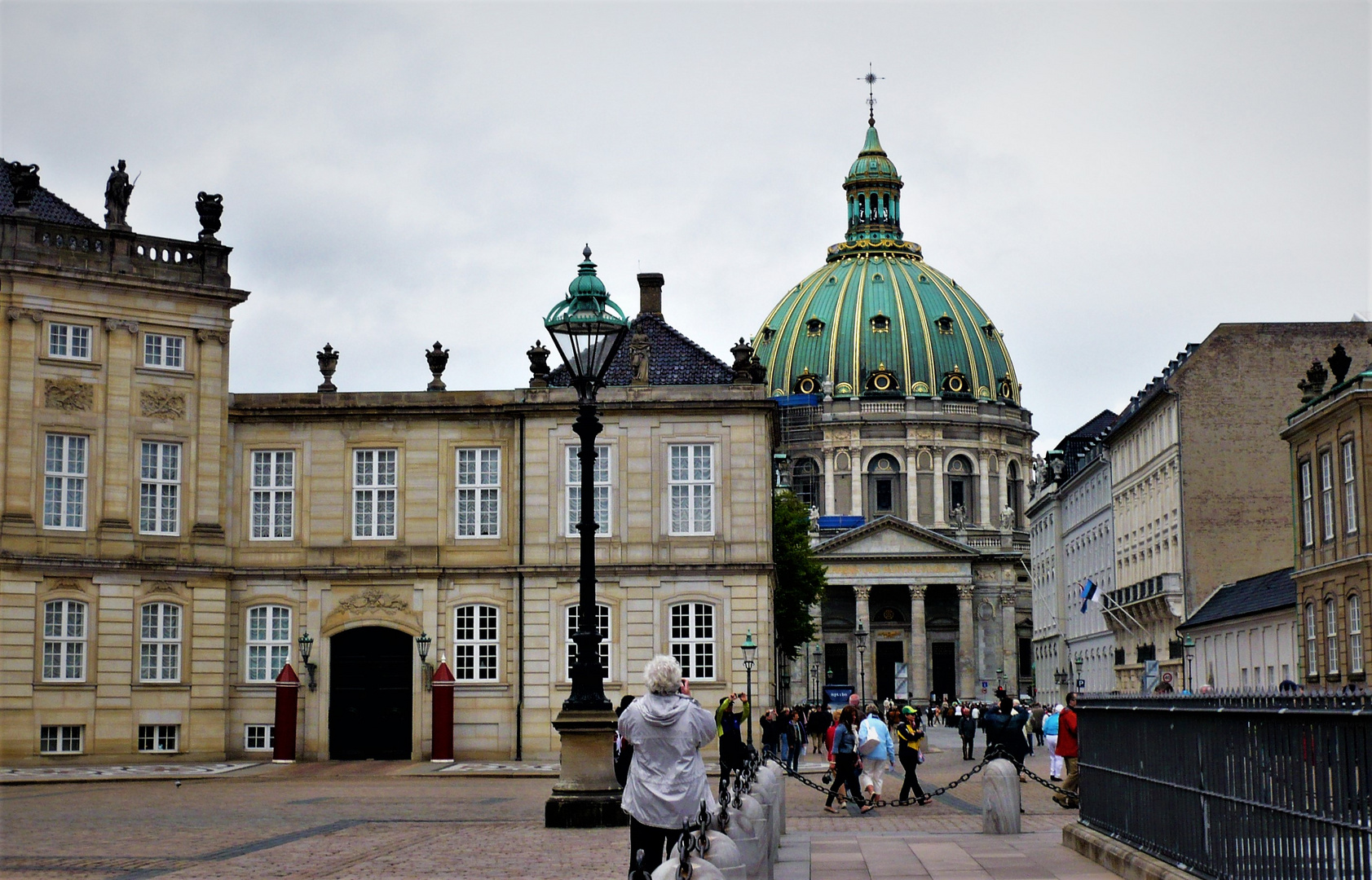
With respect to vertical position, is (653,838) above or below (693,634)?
below

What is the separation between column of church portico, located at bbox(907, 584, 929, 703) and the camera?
143 meters

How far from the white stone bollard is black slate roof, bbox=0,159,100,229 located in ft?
98.8

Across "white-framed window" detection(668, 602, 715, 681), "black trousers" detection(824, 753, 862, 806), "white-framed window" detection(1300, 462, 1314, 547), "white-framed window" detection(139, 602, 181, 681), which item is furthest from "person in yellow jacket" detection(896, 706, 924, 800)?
"white-framed window" detection(139, 602, 181, 681)

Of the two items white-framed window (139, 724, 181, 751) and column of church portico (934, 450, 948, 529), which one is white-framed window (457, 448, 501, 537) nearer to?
white-framed window (139, 724, 181, 751)

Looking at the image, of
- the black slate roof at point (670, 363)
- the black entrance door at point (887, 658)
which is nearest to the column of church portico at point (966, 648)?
the black entrance door at point (887, 658)

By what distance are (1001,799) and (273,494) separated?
29.1 meters

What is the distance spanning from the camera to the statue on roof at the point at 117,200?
152 ft

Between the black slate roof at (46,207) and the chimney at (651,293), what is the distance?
17173mm

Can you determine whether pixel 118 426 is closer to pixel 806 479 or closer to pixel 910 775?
pixel 910 775

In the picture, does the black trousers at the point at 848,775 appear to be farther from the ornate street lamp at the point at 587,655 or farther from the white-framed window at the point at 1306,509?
the white-framed window at the point at 1306,509

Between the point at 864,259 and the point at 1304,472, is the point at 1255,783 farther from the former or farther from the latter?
the point at 864,259

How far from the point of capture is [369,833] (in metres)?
23.9

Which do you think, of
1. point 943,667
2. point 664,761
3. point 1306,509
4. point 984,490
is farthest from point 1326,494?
point 984,490

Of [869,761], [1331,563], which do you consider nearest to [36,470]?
[869,761]
